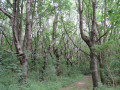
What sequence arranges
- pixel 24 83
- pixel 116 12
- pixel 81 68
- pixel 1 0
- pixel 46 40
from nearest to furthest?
1. pixel 116 12
2. pixel 24 83
3. pixel 1 0
4. pixel 46 40
5. pixel 81 68

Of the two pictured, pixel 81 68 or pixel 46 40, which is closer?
pixel 46 40

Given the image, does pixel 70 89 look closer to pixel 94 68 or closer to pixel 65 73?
pixel 94 68

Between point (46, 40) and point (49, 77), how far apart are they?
4.07 meters

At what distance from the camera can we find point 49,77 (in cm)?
894

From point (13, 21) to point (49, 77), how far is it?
5.47 metres

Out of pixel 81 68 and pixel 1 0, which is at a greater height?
pixel 1 0

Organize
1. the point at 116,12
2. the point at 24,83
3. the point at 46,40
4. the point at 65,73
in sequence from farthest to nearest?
the point at 65,73 < the point at 46,40 < the point at 24,83 < the point at 116,12

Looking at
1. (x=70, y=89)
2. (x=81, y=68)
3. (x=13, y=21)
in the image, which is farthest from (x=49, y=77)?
(x=81, y=68)

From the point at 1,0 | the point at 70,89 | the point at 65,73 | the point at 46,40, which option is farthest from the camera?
the point at 65,73

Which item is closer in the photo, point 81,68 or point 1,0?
point 1,0

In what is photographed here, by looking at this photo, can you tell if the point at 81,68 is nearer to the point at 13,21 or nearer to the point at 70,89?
the point at 70,89

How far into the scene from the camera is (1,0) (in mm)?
8445

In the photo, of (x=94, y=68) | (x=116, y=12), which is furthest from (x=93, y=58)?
(x=116, y=12)

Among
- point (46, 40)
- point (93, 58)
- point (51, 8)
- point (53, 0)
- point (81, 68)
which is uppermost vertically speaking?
point (53, 0)
